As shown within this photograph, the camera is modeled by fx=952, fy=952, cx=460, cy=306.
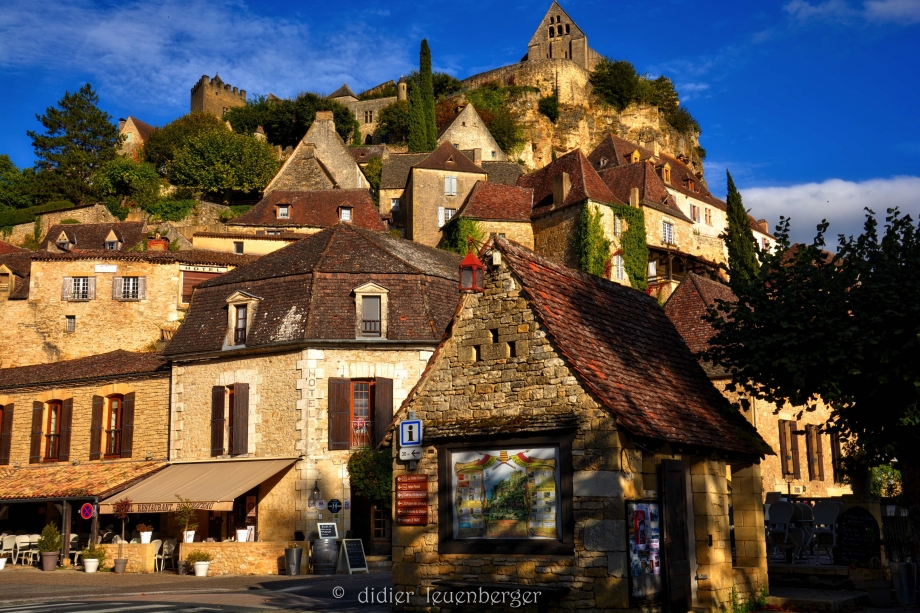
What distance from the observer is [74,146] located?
7256 cm

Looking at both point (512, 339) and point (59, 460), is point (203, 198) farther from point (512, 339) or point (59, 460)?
point (512, 339)

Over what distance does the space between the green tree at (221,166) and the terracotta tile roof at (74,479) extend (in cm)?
3897

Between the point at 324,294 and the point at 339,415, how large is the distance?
11.3 feet

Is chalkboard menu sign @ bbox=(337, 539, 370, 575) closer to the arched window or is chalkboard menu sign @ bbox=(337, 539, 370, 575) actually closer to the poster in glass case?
the arched window

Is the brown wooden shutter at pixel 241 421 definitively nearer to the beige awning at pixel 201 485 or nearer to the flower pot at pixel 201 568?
the beige awning at pixel 201 485

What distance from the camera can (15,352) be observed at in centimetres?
4125

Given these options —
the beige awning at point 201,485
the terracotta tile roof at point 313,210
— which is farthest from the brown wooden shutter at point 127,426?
the terracotta tile roof at point 313,210

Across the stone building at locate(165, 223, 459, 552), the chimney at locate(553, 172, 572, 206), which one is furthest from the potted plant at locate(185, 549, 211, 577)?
the chimney at locate(553, 172, 572, 206)

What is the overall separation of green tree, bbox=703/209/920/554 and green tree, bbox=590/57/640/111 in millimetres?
70907

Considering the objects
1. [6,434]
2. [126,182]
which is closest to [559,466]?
[6,434]

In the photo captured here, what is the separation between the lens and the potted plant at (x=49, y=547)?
2483 cm

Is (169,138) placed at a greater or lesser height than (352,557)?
greater

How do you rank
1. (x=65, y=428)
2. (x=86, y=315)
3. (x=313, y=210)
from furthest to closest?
(x=313, y=210), (x=86, y=315), (x=65, y=428)

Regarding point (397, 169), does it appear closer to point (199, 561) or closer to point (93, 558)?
point (93, 558)
